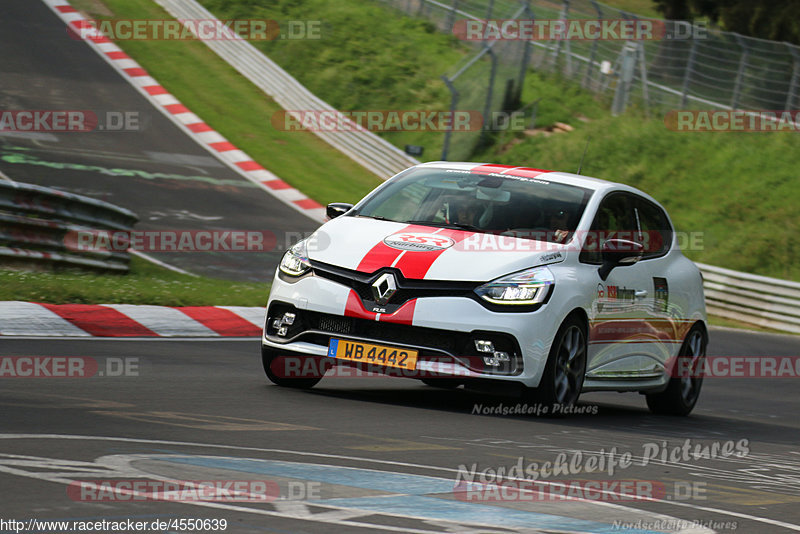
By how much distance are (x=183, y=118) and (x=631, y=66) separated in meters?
9.90

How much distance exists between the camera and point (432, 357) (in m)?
7.74

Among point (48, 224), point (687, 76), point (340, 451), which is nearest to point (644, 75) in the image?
point (687, 76)

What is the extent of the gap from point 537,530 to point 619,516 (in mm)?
562

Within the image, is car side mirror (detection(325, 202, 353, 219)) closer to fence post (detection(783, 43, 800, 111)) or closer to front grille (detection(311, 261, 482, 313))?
front grille (detection(311, 261, 482, 313))

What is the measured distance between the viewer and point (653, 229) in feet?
32.0

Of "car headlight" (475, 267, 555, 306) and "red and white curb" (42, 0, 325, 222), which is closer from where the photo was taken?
"car headlight" (475, 267, 555, 306)

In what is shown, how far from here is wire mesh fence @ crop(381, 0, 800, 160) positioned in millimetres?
26172

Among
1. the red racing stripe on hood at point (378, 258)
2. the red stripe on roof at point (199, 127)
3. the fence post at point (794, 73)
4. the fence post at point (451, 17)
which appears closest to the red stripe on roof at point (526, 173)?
the red racing stripe on hood at point (378, 258)

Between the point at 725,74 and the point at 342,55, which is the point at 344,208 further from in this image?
the point at 342,55

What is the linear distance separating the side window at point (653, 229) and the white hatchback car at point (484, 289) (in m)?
0.02

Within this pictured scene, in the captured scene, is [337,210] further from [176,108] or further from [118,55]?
[118,55]

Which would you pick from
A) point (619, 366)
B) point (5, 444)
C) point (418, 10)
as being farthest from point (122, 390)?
point (418, 10)

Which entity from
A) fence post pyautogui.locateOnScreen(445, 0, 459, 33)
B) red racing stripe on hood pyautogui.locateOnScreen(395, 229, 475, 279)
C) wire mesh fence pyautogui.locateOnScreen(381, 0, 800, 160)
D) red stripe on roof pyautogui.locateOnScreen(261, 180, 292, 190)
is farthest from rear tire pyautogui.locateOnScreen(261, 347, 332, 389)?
fence post pyautogui.locateOnScreen(445, 0, 459, 33)

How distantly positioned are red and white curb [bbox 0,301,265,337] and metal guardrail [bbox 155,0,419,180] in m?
14.2
